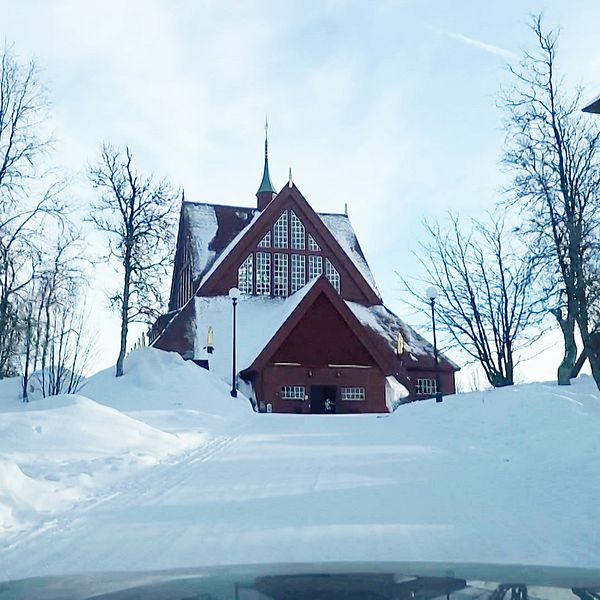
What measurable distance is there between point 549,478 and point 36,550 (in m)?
5.66

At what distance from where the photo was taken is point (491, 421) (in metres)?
13.7

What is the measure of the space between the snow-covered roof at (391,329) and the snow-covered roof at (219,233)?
1.75 m

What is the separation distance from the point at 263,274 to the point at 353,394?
27.9 feet

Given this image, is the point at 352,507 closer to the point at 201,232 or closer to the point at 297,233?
the point at 297,233

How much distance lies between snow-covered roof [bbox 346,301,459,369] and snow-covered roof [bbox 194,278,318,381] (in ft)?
13.6

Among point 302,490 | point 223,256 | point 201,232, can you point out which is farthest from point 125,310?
point 302,490

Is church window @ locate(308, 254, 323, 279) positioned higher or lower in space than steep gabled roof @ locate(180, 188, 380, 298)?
lower

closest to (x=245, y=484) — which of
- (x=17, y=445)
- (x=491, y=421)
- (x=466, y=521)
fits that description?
(x=466, y=521)

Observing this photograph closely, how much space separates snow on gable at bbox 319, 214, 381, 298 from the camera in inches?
1655

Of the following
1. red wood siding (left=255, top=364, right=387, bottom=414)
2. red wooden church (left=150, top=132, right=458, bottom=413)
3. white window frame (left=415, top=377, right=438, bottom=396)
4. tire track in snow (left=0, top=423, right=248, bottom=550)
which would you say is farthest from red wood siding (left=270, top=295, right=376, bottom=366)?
tire track in snow (left=0, top=423, right=248, bottom=550)

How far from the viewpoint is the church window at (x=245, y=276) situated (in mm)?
35625

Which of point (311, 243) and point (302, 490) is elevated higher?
point (311, 243)

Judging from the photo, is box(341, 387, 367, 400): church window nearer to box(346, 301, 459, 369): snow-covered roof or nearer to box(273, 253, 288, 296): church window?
box(346, 301, 459, 369): snow-covered roof

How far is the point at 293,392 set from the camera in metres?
29.9
